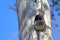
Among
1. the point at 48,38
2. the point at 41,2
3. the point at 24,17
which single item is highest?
the point at 41,2

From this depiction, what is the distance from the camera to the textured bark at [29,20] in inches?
56.6

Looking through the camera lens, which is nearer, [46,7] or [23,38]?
[23,38]

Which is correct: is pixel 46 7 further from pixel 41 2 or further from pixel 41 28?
pixel 41 28

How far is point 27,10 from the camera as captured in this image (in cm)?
150

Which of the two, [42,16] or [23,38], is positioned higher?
[42,16]

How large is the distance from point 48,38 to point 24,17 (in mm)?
226

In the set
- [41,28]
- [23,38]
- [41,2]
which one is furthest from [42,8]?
[23,38]

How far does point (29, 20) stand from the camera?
1482mm

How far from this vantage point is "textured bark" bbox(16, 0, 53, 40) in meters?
1.44

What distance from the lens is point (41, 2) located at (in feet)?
4.99

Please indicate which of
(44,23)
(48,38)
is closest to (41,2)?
(44,23)

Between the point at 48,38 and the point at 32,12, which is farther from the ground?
the point at 32,12

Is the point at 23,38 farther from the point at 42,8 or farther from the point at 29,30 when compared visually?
the point at 42,8

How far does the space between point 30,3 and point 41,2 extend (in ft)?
0.26
